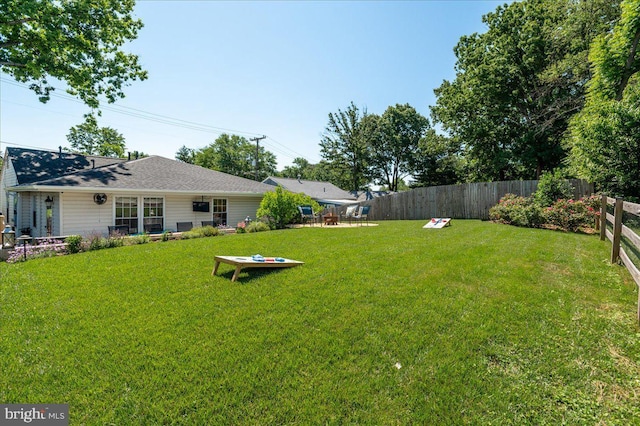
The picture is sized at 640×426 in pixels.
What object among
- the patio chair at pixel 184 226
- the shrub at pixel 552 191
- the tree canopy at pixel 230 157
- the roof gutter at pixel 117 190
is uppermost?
the tree canopy at pixel 230 157

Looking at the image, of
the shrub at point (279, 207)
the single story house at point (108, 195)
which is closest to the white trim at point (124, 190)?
the single story house at point (108, 195)

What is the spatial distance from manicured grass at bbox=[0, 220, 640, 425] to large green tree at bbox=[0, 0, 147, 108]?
9.81 m

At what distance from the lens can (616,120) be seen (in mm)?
8727

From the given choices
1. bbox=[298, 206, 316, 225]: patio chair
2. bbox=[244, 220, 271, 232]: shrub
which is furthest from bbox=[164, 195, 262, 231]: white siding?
bbox=[244, 220, 271, 232]: shrub

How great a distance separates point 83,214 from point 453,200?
1707 centimetres

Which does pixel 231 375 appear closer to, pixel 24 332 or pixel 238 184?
pixel 24 332

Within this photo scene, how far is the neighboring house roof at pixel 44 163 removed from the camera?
39.9ft

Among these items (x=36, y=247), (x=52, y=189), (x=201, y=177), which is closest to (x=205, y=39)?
(x=201, y=177)

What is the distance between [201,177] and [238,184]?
2010 mm

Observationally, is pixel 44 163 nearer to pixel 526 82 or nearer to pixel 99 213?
pixel 99 213

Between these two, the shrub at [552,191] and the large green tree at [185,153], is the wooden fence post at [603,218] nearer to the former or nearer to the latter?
the shrub at [552,191]

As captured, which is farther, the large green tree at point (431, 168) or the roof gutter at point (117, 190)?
the large green tree at point (431, 168)

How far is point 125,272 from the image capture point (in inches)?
225

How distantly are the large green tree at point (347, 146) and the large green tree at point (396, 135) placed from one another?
1609mm
